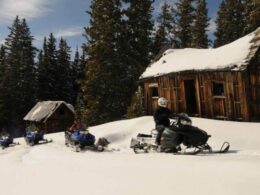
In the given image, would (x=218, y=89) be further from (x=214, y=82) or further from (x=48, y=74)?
(x=48, y=74)

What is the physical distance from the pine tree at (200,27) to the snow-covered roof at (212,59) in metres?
22.6

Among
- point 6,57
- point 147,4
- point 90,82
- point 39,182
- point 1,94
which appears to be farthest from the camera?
point 6,57

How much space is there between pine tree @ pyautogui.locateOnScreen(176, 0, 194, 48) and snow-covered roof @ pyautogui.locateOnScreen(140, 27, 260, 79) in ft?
79.6

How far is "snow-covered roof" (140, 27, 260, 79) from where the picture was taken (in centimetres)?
1864

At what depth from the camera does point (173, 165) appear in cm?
862

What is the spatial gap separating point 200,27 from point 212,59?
99.9 ft

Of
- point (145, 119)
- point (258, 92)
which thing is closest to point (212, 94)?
point (258, 92)

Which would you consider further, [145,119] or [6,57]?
[6,57]

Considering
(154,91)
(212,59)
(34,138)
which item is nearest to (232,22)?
(154,91)

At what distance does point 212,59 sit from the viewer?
20594mm

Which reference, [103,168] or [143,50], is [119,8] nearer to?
[143,50]

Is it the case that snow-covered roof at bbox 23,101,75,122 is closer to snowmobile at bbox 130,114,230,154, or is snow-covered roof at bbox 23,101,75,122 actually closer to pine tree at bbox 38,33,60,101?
pine tree at bbox 38,33,60,101

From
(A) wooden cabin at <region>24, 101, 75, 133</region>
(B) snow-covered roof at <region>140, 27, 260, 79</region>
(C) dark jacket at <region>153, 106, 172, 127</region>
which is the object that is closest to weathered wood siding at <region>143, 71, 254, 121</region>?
(B) snow-covered roof at <region>140, 27, 260, 79</region>

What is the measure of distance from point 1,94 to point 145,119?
32.8 m
